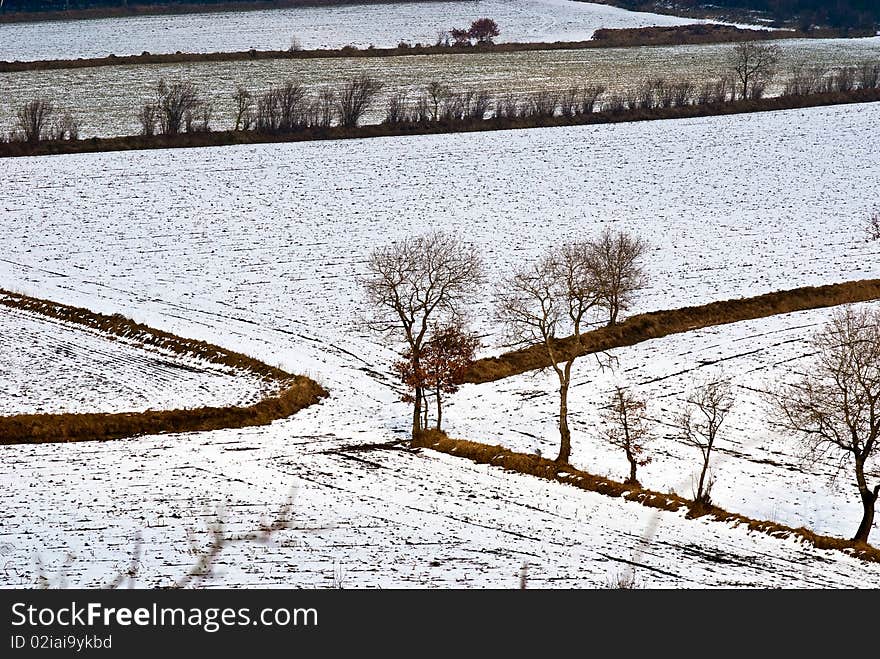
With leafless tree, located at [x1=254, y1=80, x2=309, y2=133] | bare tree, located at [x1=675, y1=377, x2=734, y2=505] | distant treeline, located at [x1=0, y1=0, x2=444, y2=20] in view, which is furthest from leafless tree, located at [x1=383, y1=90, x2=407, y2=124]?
distant treeline, located at [x1=0, y1=0, x2=444, y2=20]

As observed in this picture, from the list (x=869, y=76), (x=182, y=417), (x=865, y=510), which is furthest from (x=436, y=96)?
(x=865, y=510)

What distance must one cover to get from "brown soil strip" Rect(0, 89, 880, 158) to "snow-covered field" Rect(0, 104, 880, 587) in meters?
1.75

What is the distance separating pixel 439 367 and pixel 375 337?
31.0 feet

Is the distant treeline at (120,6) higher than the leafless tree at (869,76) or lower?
higher

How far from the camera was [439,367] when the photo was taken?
1693 inches

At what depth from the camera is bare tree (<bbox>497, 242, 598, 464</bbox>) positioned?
41594mm

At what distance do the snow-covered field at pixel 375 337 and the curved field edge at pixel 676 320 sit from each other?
3.68 feet

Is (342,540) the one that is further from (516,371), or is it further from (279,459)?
(516,371)

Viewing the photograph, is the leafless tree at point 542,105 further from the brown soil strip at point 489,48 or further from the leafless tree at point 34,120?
the leafless tree at point 34,120

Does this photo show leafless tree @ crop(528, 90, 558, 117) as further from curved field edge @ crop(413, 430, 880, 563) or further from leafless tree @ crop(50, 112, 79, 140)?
curved field edge @ crop(413, 430, 880, 563)

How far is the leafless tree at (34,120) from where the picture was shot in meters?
82.9

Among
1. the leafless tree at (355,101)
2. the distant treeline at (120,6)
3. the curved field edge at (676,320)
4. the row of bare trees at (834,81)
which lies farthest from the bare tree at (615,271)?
the distant treeline at (120,6)

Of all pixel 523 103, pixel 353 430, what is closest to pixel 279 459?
pixel 353 430

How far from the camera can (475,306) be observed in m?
55.4
